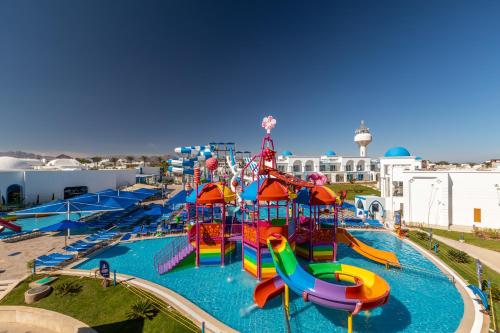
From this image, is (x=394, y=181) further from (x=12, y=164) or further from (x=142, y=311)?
(x=12, y=164)

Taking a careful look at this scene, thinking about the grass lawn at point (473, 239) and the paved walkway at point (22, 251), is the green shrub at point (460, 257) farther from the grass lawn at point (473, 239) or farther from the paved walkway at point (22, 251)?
the paved walkway at point (22, 251)

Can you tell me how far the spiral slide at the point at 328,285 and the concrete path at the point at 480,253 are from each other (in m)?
11.4

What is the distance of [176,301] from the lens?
11.5 metres

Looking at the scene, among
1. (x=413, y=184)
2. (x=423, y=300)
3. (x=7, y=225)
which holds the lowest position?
(x=423, y=300)

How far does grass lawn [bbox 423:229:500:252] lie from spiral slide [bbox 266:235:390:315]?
16.5m

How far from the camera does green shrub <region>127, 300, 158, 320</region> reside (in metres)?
10.4

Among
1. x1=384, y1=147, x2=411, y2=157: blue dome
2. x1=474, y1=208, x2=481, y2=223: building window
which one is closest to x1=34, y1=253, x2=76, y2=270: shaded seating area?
x1=474, y1=208, x2=481, y2=223: building window

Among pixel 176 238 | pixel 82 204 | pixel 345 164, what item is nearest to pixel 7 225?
pixel 82 204

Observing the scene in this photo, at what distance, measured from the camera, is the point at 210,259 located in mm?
16594

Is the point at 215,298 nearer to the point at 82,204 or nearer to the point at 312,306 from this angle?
the point at 312,306

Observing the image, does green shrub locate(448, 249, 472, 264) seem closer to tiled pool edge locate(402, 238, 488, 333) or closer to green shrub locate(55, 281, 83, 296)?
tiled pool edge locate(402, 238, 488, 333)

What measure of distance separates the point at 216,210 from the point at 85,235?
15383 mm

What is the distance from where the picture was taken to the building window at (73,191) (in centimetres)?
4075

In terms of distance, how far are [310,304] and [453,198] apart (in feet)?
81.0
